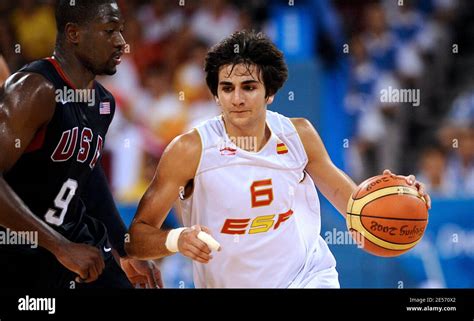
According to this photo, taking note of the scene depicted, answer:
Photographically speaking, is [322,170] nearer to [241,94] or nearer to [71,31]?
[241,94]

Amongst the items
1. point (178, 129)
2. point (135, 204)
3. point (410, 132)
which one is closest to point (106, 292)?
point (135, 204)

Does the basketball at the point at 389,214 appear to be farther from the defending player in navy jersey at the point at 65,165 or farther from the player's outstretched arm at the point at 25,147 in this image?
the player's outstretched arm at the point at 25,147

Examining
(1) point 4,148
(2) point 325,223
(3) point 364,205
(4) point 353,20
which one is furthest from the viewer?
(4) point 353,20

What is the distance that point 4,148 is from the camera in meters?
3.51

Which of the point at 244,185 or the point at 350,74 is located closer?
the point at 244,185

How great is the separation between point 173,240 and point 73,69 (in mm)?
942

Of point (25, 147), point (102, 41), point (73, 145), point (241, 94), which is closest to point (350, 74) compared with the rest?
point (241, 94)

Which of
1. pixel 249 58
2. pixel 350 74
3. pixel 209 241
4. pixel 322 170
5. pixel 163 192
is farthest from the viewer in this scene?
pixel 350 74

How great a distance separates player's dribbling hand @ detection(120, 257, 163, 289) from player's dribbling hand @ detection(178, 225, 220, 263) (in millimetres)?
551

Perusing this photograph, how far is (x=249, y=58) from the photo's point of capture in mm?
3826

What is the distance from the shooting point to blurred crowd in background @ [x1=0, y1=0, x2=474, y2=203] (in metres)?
5.00

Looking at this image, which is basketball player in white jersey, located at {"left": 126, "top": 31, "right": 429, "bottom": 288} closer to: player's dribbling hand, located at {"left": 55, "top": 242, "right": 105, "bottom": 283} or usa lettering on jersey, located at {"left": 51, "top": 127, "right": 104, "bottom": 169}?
player's dribbling hand, located at {"left": 55, "top": 242, "right": 105, "bottom": 283}

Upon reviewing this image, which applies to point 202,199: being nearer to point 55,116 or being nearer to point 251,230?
point 251,230

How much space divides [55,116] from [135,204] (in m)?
1.37
